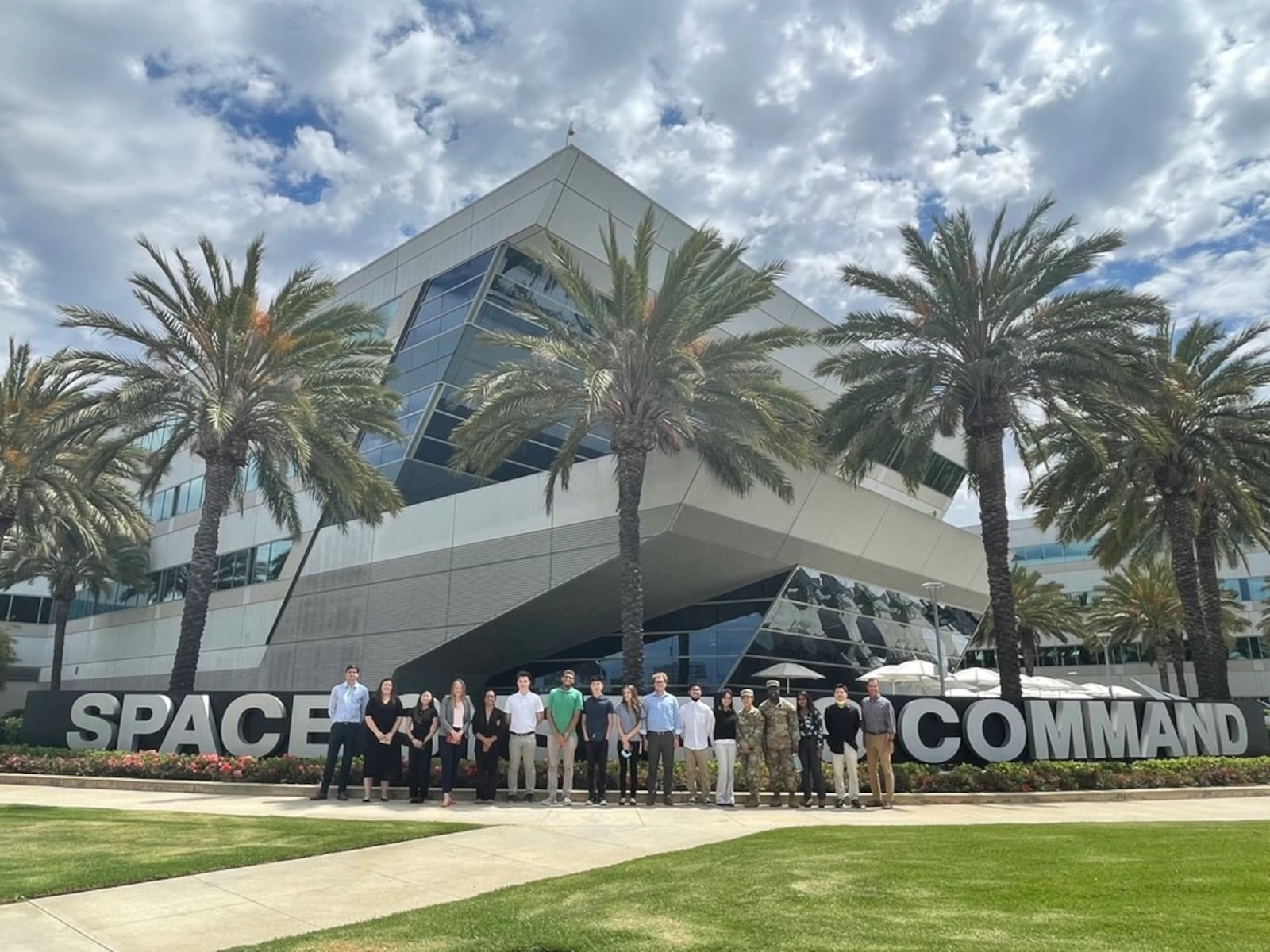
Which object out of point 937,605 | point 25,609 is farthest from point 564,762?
point 25,609

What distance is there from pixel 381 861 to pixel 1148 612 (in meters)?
52.7

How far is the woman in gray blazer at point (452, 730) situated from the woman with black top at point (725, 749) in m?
3.84

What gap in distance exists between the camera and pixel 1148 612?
50.6 meters

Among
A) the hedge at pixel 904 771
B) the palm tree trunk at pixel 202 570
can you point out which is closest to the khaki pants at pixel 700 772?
the hedge at pixel 904 771

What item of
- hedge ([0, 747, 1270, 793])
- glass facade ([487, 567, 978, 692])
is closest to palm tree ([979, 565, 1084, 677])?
glass facade ([487, 567, 978, 692])

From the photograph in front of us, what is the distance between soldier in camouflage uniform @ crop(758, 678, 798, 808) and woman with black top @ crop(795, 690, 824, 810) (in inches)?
8.1

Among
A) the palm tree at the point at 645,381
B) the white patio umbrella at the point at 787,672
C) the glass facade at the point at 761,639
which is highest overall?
the palm tree at the point at 645,381

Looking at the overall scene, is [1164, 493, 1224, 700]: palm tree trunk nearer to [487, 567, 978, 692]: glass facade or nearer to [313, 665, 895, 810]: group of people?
[487, 567, 978, 692]: glass facade

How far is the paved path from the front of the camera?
5.93 m

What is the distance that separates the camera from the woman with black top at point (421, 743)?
13469 mm

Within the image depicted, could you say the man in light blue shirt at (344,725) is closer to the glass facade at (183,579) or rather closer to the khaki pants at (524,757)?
the khaki pants at (524,757)

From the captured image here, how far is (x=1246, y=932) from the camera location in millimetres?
5137

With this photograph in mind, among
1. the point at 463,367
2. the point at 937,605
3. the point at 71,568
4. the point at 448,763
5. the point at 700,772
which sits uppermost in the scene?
the point at 463,367

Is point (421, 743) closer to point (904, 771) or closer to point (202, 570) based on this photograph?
point (904, 771)
